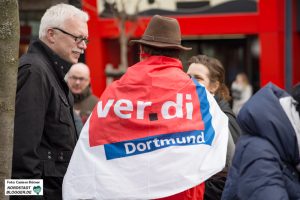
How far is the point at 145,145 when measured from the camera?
12.8 ft

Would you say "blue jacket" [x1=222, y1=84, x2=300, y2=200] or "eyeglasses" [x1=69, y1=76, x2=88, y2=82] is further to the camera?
"eyeglasses" [x1=69, y1=76, x2=88, y2=82]

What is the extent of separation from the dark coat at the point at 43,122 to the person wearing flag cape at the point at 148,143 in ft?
0.83

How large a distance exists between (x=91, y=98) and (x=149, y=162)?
16.2ft

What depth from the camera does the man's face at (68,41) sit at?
4.53 m

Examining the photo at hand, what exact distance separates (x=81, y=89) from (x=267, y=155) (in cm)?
585

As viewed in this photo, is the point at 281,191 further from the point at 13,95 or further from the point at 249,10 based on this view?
the point at 249,10

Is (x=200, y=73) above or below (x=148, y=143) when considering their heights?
above

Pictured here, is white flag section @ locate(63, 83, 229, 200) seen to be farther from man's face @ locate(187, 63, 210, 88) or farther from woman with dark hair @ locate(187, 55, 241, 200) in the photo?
man's face @ locate(187, 63, 210, 88)

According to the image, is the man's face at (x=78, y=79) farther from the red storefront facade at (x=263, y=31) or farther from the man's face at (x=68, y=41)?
the red storefront facade at (x=263, y=31)

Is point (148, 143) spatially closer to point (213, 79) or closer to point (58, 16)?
point (58, 16)

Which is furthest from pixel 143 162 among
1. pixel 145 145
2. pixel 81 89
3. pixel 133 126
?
pixel 81 89

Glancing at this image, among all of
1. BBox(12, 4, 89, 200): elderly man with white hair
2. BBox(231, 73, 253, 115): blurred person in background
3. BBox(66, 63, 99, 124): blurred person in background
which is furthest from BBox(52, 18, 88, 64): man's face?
BBox(231, 73, 253, 115): blurred person in background

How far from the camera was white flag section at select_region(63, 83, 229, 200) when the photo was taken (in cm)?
388

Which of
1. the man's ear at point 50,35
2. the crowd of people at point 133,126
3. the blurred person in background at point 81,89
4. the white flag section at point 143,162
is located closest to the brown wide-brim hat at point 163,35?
the crowd of people at point 133,126
